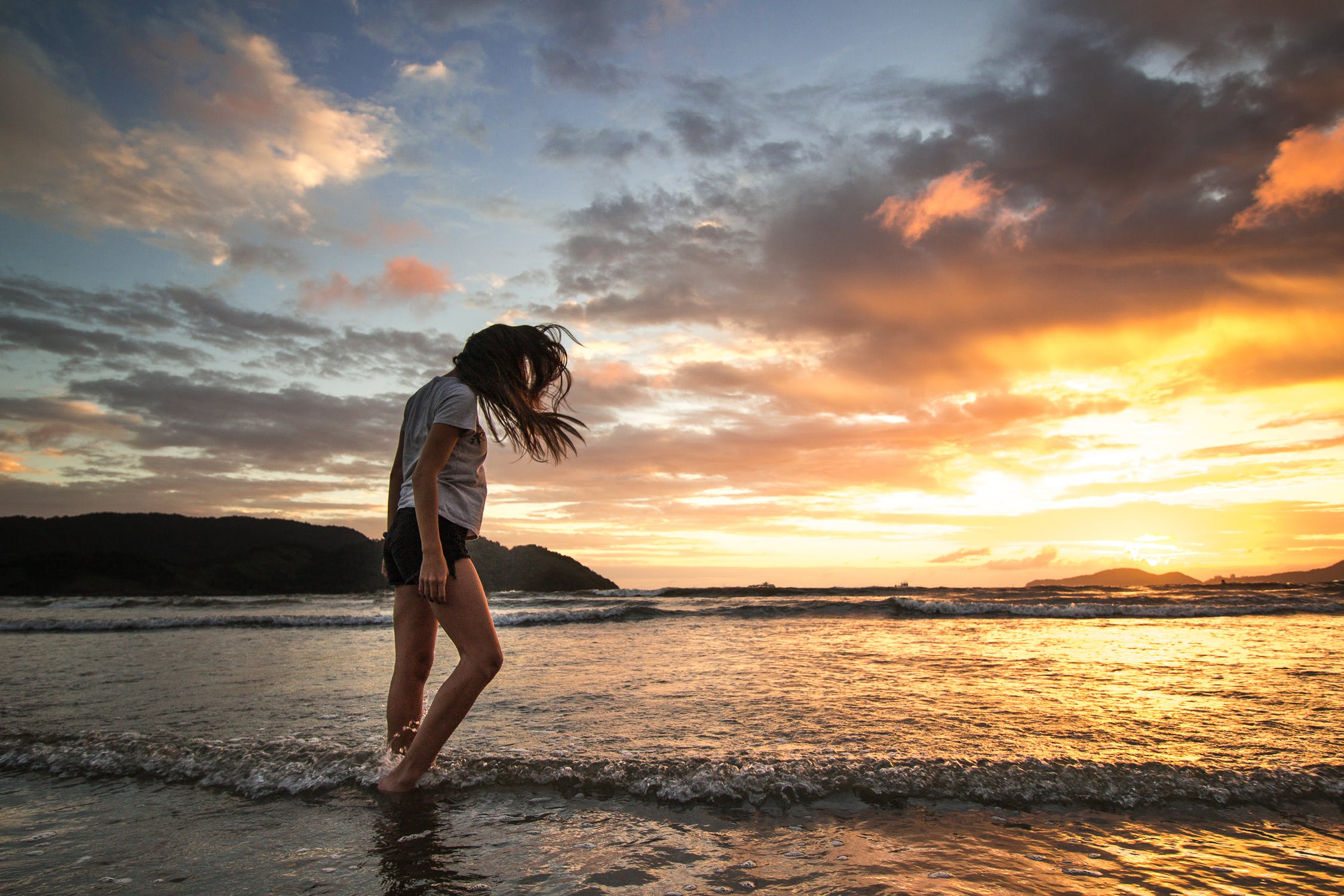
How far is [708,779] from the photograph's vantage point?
3172mm

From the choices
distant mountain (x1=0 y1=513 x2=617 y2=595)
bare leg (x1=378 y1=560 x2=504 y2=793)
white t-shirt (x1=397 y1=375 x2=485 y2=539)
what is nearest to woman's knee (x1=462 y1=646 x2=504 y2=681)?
bare leg (x1=378 y1=560 x2=504 y2=793)

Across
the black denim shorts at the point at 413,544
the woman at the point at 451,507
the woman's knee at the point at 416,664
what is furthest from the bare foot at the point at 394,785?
the black denim shorts at the point at 413,544

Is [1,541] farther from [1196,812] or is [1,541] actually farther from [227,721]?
[1196,812]

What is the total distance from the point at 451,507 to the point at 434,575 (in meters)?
0.32

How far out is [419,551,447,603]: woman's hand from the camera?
9.02 ft

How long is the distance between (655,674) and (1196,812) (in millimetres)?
4397

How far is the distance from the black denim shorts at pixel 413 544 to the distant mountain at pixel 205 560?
84.6ft

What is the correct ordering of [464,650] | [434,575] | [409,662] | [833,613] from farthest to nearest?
[833,613]
[409,662]
[464,650]
[434,575]

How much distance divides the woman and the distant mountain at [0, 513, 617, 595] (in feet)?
83.9

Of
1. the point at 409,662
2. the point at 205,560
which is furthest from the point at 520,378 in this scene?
the point at 205,560

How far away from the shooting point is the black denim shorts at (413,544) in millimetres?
2893

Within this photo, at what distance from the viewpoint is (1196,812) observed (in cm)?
286

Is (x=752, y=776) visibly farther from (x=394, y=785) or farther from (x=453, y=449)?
(x=453, y=449)

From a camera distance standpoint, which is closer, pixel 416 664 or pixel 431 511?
pixel 431 511
